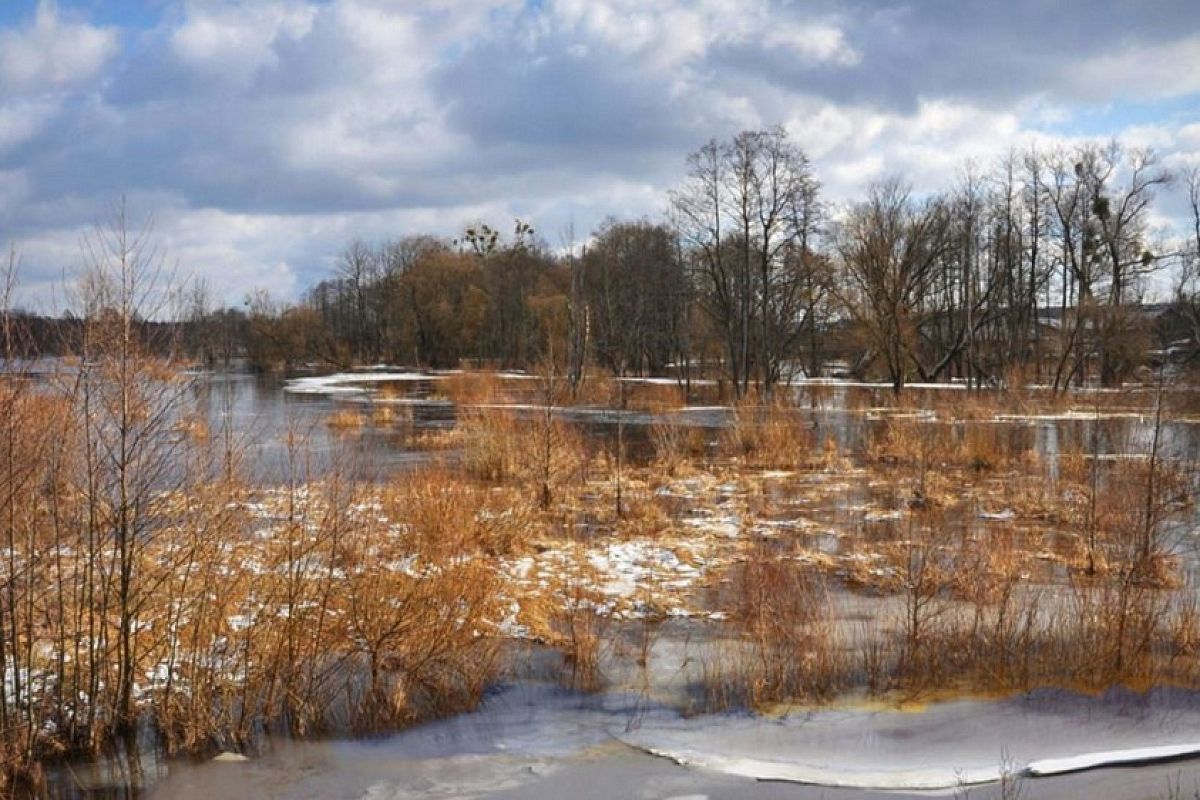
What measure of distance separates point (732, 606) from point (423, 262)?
71.5 meters

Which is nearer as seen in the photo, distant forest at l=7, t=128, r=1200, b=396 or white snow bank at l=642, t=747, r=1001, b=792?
white snow bank at l=642, t=747, r=1001, b=792

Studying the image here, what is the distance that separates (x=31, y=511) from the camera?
5938mm

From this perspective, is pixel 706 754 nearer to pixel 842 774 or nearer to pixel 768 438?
pixel 842 774

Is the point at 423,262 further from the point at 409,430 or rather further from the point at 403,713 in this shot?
the point at 403,713

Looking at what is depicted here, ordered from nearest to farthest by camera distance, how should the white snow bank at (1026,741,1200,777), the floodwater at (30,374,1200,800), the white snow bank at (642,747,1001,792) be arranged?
1. the floodwater at (30,374,1200,800)
2. the white snow bank at (642,747,1001,792)
3. the white snow bank at (1026,741,1200,777)

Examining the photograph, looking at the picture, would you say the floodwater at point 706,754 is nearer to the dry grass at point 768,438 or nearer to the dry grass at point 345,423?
the dry grass at point 768,438

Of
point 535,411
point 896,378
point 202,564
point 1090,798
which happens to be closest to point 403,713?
point 202,564

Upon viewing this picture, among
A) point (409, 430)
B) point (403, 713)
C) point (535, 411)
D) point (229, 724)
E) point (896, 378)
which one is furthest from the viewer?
point (896, 378)

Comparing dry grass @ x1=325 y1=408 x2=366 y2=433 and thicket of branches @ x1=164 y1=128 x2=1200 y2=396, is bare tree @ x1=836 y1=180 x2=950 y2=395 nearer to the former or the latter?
thicket of branches @ x1=164 y1=128 x2=1200 y2=396

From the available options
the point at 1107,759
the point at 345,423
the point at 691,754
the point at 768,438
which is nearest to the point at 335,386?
the point at 345,423

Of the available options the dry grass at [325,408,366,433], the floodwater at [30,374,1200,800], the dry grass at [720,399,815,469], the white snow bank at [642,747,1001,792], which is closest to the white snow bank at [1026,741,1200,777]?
the floodwater at [30,374,1200,800]

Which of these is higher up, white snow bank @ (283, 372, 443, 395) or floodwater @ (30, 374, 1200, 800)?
white snow bank @ (283, 372, 443, 395)

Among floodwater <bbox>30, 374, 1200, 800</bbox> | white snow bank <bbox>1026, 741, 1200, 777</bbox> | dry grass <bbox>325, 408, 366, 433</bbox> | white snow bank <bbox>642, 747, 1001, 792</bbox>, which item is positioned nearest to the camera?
floodwater <bbox>30, 374, 1200, 800</bbox>

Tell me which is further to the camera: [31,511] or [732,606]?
[732,606]
